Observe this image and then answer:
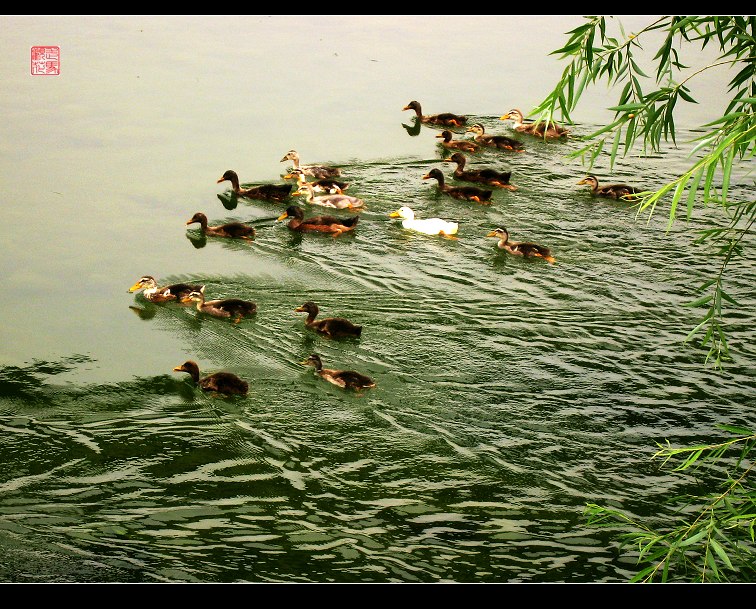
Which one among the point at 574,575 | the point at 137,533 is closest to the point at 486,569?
the point at 574,575

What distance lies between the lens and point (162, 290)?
8.70m

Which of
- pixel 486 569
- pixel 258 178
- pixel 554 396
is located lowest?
pixel 486 569

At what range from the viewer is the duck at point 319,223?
32.9 ft

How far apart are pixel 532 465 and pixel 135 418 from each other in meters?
2.69

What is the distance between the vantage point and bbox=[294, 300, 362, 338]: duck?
8.08 m

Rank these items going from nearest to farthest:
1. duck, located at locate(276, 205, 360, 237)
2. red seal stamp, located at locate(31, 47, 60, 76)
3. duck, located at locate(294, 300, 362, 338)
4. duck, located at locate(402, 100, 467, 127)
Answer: duck, located at locate(294, 300, 362, 338), duck, located at locate(276, 205, 360, 237), duck, located at locate(402, 100, 467, 127), red seal stamp, located at locate(31, 47, 60, 76)

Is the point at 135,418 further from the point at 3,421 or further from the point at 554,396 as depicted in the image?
the point at 554,396

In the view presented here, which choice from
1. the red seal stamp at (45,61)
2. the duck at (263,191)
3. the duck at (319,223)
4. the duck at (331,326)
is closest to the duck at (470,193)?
the duck at (319,223)

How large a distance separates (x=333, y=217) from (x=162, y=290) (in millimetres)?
2063

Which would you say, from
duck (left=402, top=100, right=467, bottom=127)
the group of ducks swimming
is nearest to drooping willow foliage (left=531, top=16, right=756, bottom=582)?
the group of ducks swimming

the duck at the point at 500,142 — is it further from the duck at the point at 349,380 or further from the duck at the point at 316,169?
the duck at the point at 349,380

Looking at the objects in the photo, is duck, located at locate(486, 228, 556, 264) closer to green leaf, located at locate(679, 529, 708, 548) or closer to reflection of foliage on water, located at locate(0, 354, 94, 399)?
reflection of foliage on water, located at locate(0, 354, 94, 399)

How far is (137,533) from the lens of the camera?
587 cm

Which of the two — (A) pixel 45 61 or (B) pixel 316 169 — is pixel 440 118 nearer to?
(B) pixel 316 169
